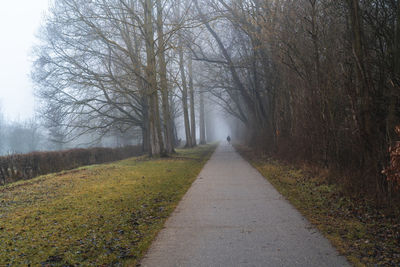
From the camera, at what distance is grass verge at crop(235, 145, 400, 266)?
13.8 feet

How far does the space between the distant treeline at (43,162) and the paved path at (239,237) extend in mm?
9662

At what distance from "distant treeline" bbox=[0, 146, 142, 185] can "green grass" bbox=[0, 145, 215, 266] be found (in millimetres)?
4208

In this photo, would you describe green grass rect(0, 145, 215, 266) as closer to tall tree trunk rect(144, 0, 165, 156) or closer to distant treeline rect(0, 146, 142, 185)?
distant treeline rect(0, 146, 142, 185)

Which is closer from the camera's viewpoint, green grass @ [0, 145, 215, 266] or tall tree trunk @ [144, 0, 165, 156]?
green grass @ [0, 145, 215, 266]

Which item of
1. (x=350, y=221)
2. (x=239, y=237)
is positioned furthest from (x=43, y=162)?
(x=350, y=221)

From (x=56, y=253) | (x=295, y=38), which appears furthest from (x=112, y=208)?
(x=295, y=38)

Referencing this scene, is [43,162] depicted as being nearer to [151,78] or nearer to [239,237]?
[151,78]

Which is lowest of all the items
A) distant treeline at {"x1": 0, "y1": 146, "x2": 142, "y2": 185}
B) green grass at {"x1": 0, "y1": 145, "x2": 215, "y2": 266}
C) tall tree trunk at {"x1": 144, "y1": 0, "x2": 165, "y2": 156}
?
green grass at {"x1": 0, "y1": 145, "x2": 215, "y2": 266}

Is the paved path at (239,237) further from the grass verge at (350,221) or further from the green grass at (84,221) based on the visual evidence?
the green grass at (84,221)

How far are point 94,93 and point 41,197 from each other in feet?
53.7

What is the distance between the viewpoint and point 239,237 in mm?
4949

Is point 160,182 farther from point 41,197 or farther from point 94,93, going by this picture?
point 94,93

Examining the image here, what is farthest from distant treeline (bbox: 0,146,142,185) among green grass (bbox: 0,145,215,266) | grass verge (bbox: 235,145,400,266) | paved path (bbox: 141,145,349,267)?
grass verge (bbox: 235,145,400,266)

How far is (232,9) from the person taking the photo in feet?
58.5
